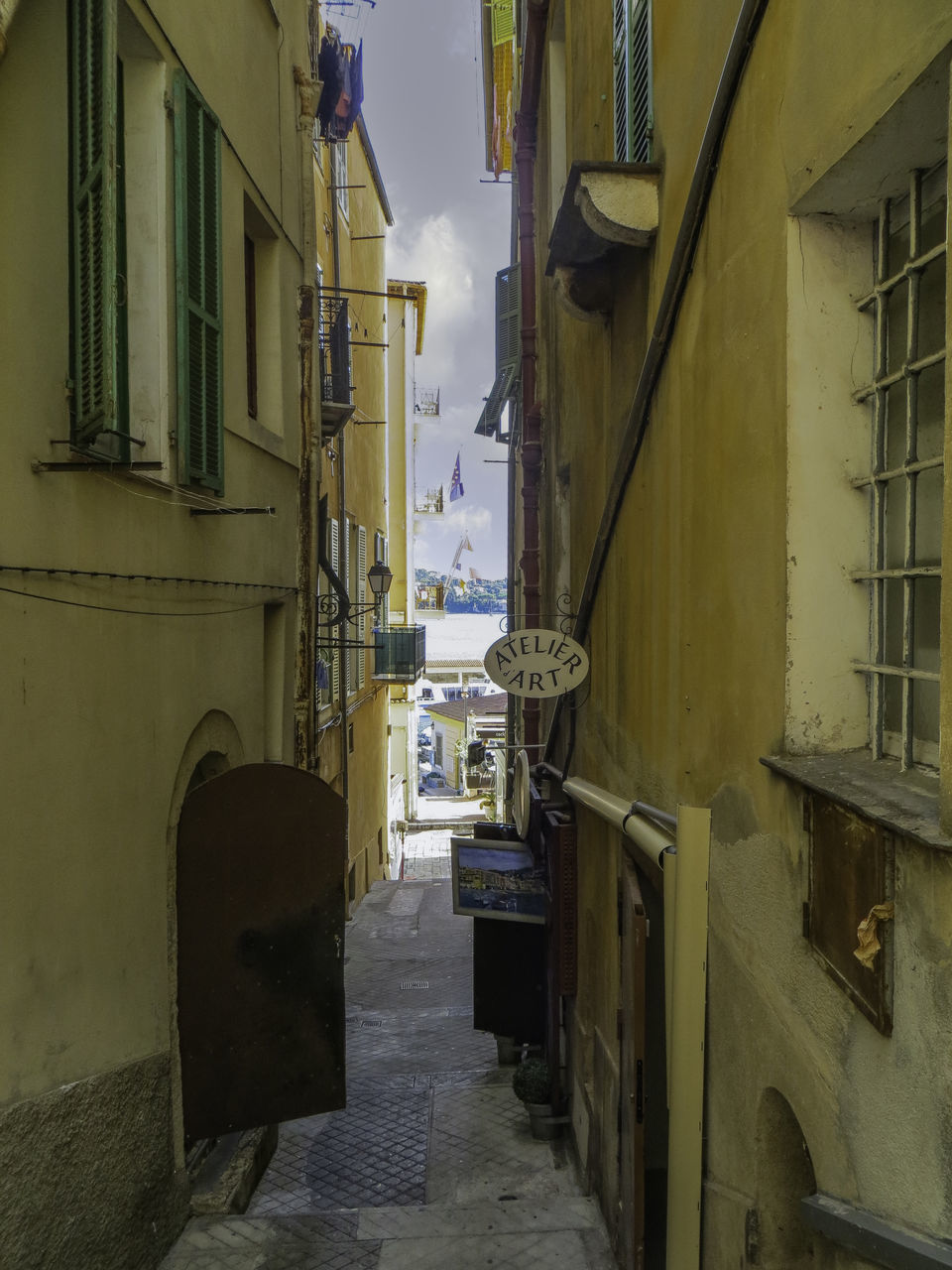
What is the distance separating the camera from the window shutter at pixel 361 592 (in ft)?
63.8

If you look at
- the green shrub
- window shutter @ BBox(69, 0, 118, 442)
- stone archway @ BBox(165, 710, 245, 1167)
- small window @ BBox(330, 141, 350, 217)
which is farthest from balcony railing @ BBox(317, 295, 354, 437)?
window shutter @ BBox(69, 0, 118, 442)

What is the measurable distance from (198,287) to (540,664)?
3177mm

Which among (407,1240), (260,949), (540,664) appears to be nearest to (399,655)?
(540,664)

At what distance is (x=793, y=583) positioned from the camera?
10.4 ft

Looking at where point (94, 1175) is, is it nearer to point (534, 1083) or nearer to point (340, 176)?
point (534, 1083)

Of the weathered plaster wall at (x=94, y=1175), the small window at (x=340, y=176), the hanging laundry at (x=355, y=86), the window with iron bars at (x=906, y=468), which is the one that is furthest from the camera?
the small window at (x=340, y=176)

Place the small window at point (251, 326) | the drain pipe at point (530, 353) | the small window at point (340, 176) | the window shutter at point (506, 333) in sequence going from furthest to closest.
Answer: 1. the small window at point (340, 176)
2. the window shutter at point (506, 333)
3. the drain pipe at point (530, 353)
4. the small window at point (251, 326)

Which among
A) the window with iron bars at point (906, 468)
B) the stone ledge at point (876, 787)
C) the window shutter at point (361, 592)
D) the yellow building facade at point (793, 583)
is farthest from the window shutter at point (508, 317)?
the stone ledge at point (876, 787)

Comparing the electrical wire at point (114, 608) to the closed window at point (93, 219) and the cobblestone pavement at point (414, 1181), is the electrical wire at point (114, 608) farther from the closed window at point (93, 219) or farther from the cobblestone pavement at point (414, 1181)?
the cobblestone pavement at point (414, 1181)

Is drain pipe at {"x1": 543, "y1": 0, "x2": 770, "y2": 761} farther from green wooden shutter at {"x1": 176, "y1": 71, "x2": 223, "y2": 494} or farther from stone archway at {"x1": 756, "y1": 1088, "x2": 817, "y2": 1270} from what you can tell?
stone archway at {"x1": 756, "y1": 1088, "x2": 817, "y2": 1270}

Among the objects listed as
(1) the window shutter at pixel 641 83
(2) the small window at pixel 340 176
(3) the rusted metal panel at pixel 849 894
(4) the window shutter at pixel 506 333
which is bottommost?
(3) the rusted metal panel at pixel 849 894

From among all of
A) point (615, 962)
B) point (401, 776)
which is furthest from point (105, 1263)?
point (401, 776)

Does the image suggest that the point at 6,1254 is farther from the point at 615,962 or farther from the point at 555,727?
the point at 555,727

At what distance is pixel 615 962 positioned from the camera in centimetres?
606
